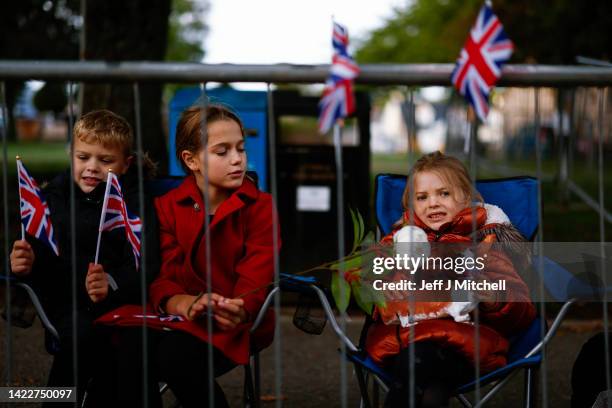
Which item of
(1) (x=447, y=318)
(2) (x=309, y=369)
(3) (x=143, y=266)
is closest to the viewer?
(3) (x=143, y=266)

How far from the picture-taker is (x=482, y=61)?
3.20 meters

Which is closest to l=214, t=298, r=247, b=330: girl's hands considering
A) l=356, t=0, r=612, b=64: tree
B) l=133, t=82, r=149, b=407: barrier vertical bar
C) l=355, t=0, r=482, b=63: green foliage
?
l=133, t=82, r=149, b=407: barrier vertical bar

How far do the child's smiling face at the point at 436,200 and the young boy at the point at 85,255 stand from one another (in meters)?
1.03

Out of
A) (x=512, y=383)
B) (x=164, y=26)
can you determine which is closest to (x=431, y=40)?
(x=164, y=26)

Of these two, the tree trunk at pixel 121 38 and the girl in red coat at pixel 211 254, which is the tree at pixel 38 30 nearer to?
the tree trunk at pixel 121 38

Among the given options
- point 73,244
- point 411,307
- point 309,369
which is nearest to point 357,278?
point 411,307

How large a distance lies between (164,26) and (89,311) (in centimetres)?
659

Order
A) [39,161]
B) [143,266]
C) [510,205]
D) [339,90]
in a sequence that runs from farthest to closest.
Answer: [39,161] < [510,205] < [143,266] < [339,90]

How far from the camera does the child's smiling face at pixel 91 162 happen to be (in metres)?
3.69

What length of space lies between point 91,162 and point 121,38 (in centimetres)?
589

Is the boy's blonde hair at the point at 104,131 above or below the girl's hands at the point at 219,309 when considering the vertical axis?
above

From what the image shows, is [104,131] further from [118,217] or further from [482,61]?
[482,61]

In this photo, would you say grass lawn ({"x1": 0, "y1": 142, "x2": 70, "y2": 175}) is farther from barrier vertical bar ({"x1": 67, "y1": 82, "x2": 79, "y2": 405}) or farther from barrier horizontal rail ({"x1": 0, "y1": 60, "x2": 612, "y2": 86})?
barrier horizontal rail ({"x1": 0, "y1": 60, "x2": 612, "y2": 86})

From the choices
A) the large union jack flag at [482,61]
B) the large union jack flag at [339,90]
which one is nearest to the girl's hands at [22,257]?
the large union jack flag at [339,90]
